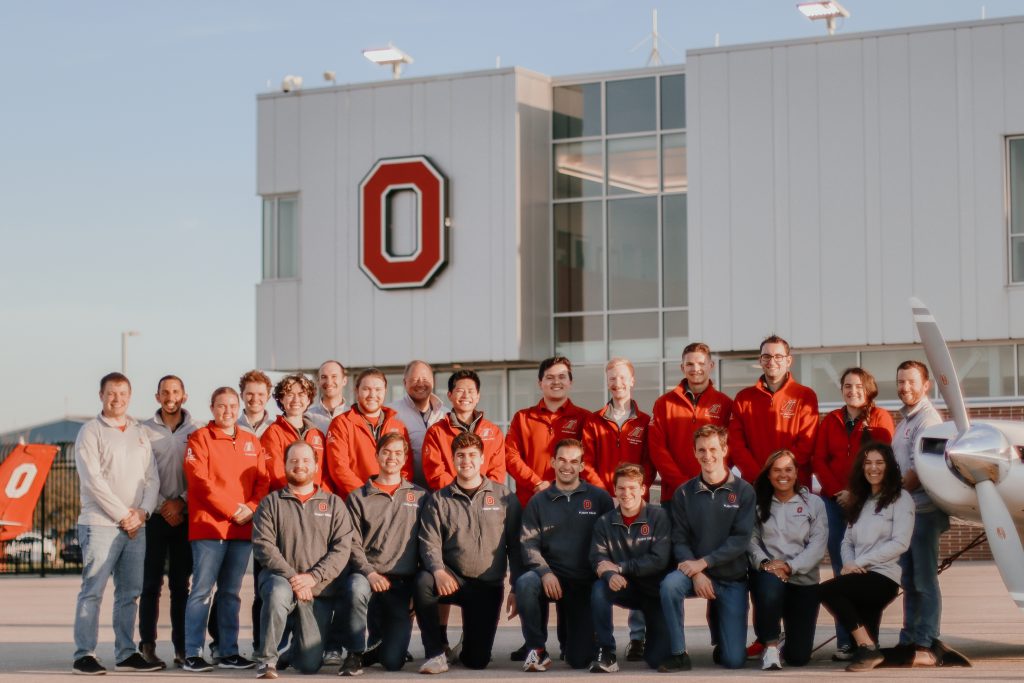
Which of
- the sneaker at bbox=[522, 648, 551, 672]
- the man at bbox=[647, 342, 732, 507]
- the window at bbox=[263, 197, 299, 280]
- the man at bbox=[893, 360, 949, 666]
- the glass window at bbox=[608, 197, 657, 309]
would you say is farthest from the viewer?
the window at bbox=[263, 197, 299, 280]

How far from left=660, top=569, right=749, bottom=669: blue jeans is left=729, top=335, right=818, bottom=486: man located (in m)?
0.97

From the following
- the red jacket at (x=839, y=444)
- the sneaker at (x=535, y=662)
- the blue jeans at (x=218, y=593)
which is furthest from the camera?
the red jacket at (x=839, y=444)

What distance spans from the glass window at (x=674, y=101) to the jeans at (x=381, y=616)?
1614 centimetres

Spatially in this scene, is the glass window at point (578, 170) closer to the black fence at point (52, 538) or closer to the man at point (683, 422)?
the black fence at point (52, 538)

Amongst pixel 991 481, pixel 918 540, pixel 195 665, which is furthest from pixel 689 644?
pixel 195 665

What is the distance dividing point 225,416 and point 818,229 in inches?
594

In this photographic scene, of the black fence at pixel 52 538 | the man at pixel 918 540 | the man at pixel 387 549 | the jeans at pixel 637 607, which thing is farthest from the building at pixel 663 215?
the man at pixel 387 549

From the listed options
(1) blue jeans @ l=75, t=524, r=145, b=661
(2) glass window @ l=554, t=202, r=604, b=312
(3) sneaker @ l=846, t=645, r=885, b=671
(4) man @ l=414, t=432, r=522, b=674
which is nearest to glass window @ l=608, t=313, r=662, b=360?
(2) glass window @ l=554, t=202, r=604, b=312

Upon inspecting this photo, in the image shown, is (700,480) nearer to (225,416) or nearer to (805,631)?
(805,631)

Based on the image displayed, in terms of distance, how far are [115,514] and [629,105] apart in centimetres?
1691

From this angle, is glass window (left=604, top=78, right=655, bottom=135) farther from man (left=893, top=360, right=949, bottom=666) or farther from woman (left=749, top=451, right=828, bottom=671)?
woman (left=749, top=451, right=828, bottom=671)

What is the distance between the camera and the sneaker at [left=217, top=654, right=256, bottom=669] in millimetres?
10023

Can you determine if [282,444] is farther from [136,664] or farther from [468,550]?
[136,664]

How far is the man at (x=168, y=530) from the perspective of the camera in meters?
10.4
